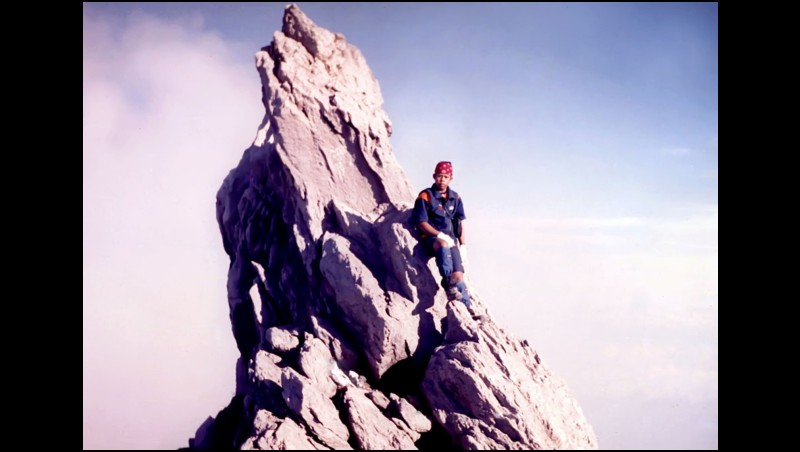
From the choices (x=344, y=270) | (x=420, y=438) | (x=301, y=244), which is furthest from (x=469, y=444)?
(x=301, y=244)

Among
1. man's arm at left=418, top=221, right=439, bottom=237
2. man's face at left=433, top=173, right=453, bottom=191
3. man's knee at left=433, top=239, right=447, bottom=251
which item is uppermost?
man's face at left=433, top=173, right=453, bottom=191

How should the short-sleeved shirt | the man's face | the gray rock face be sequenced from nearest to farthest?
the gray rock face, the short-sleeved shirt, the man's face

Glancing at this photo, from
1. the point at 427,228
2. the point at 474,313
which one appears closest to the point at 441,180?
the point at 427,228

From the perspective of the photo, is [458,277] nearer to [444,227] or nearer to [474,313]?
[474,313]

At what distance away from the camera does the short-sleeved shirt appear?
1076cm

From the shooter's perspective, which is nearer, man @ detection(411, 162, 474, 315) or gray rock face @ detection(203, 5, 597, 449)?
gray rock face @ detection(203, 5, 597, 449)

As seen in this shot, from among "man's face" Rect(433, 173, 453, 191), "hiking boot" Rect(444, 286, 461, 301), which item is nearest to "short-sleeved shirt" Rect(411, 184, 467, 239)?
"man's face" Rect(433, 173, 453, 191)

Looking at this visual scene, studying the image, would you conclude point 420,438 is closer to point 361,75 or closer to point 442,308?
point 442,308

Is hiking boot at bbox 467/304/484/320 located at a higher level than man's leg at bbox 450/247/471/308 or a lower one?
lower

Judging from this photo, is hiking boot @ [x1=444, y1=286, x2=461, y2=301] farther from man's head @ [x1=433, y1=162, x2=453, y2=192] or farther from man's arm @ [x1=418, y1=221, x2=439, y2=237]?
man's head @ [x1=433, y1=162, x2=453, y2=192]

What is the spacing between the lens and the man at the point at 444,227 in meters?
10.6

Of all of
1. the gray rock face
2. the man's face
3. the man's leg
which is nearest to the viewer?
the gray rock face

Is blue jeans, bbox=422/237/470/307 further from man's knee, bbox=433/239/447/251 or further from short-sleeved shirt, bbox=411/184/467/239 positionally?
short-sleeved shirt, bbox=411/184/467/239

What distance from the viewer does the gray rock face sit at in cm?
884
